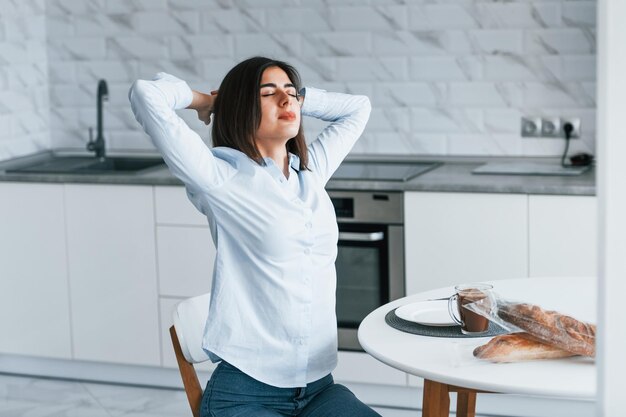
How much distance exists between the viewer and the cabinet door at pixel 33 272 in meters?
4.30

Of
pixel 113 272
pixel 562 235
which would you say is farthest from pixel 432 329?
pixel 113 272

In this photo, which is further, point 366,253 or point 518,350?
point 366,253

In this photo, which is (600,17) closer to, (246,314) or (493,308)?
(493,308)

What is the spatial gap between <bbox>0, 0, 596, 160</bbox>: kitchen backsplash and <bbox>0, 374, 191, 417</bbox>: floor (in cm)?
116

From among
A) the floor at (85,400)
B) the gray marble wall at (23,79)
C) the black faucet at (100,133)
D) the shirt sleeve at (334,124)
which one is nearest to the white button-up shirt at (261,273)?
the shirt sleeve at (334,124)

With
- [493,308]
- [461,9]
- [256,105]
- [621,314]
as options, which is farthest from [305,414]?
[461,9]

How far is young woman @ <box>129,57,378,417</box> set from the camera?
2.20 metres

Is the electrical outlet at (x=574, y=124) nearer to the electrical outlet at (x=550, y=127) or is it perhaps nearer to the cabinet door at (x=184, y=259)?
the electrical outlet at (x=550, y=127)

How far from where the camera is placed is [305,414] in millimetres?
2232

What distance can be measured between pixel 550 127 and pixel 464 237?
29.2 inches

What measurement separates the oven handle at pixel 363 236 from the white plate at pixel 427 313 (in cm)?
150

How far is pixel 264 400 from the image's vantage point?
2217 mm

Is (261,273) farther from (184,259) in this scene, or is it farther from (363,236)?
(184,259)

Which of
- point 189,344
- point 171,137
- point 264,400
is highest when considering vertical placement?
point 171,137
